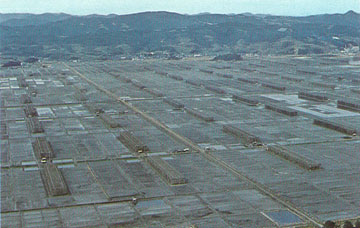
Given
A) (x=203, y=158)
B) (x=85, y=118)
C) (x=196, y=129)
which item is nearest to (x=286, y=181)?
(x=203, y=158)

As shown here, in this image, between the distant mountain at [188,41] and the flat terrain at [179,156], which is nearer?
the flat terrain at [179,156]

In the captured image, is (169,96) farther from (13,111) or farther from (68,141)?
(68,141)

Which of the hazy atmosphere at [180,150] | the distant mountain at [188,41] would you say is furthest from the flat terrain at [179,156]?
the distant mountain at [188,41]

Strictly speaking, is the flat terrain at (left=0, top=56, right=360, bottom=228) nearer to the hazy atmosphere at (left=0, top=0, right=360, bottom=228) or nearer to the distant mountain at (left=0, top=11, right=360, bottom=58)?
the hazy atmosphere at (left=0, top=0, right=360, bottom=228)

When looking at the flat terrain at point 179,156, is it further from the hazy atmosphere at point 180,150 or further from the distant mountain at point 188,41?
the distant mountain at point 188,41

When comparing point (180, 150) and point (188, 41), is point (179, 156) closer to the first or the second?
point (180, 150)

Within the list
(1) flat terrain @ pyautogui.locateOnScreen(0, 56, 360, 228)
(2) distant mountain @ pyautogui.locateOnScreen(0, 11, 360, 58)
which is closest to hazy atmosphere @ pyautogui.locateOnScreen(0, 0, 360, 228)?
(1) flat terrain @ pyautogui.locateOnScreen(0, 56, 360, 228)

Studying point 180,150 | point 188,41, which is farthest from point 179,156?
point 188,41

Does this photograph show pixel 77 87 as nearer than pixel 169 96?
No
